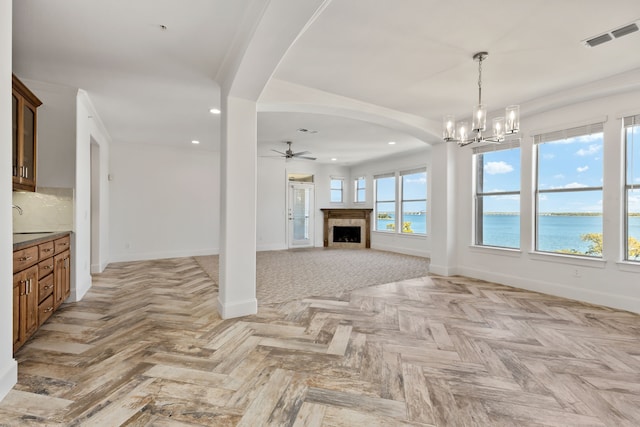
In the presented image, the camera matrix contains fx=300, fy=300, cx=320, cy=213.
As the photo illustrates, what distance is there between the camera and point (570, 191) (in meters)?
4.13

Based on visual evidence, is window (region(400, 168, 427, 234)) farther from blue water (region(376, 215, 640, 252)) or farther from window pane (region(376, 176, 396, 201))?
blue water (region(376, 215, 640, 252))

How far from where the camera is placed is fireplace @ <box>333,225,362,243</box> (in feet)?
32.0

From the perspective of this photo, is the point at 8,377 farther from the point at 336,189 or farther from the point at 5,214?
the point at 336,189

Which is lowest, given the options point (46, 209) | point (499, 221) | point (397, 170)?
point (499, 221)

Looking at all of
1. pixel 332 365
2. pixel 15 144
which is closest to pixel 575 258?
pixel 332 365

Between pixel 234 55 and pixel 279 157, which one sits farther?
pixel 279 157

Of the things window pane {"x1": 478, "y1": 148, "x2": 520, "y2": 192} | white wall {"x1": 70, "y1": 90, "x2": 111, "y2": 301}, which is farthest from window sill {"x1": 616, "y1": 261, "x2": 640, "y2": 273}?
white wall {"x1": 70, "y1": 90, "x2": 111, "y2": 301}

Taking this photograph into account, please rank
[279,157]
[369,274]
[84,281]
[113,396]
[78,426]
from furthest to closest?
1. [279,157]
2. [369,274]
3. [84,281]
4. [113,396]
5. [78,426]

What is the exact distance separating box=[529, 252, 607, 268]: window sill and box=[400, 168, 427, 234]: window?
346 centimetres

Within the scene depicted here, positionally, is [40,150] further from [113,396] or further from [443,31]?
[443,31]

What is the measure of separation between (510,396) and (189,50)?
12.3 feet

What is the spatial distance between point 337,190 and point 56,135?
25.1 ft

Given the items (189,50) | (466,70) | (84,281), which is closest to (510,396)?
(466,70)

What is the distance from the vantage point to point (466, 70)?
10.7ft
